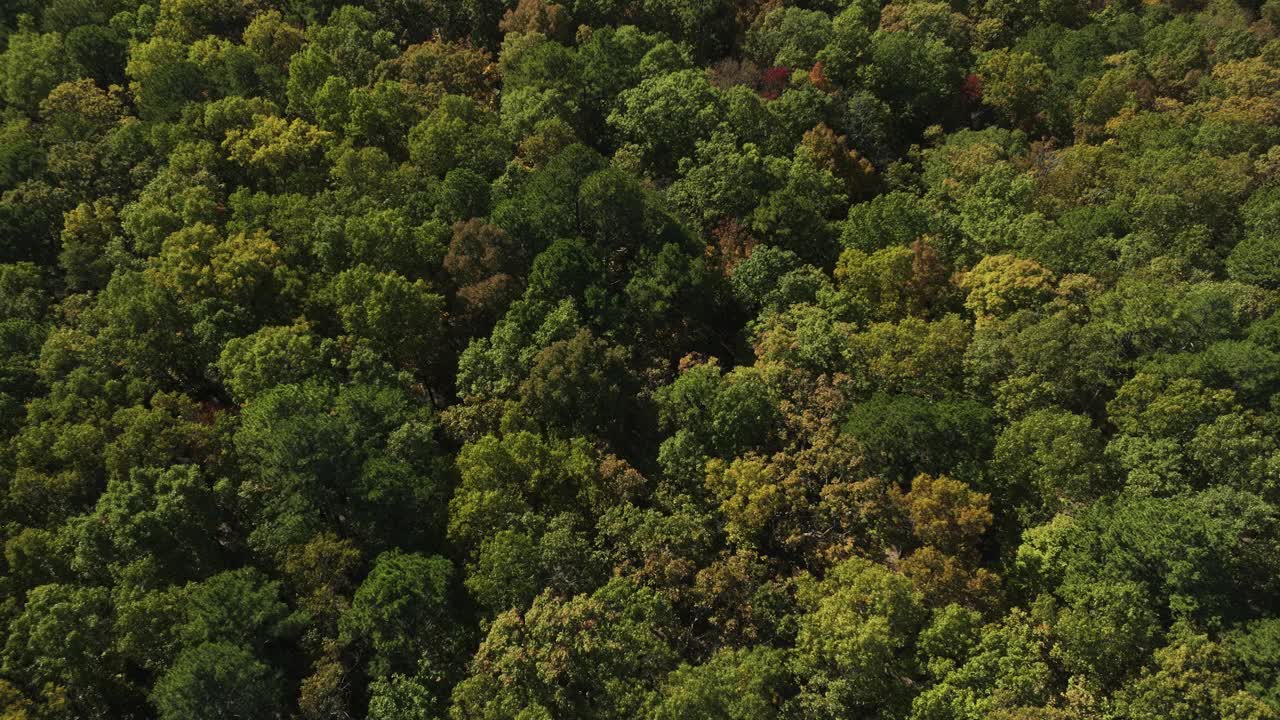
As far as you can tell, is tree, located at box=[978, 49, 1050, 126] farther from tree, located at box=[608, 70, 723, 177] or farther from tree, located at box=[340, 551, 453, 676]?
tree, located at box=[340, 551, 453, 676]

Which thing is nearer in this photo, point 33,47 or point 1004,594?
point 1004,594

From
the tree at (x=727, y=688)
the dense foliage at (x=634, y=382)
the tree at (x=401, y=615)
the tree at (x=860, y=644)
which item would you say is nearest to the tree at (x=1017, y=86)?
the dense foliage at (x=634, y=382)

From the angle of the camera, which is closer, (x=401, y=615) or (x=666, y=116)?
(x=401, y=615)

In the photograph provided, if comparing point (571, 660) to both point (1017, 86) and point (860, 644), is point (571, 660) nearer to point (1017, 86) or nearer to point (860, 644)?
point (860, 644)

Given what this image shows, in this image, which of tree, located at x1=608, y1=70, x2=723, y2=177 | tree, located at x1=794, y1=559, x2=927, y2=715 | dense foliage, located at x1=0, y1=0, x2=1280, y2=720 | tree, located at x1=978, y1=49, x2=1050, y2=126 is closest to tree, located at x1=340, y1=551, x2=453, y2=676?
dense foliage, located at x1=0, y1=0, x2=1280, y2=720

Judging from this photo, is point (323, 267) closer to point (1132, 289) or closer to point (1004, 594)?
point (1004, 594)

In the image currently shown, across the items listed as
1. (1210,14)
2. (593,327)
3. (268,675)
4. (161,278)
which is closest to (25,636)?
(268,675)

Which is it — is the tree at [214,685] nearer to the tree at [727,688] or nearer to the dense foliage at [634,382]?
the dense foliage at [634,382]

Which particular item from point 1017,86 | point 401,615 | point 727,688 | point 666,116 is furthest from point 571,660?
point 1017,86

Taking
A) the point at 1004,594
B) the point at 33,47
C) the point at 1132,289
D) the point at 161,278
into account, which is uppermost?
the point at 33,47
